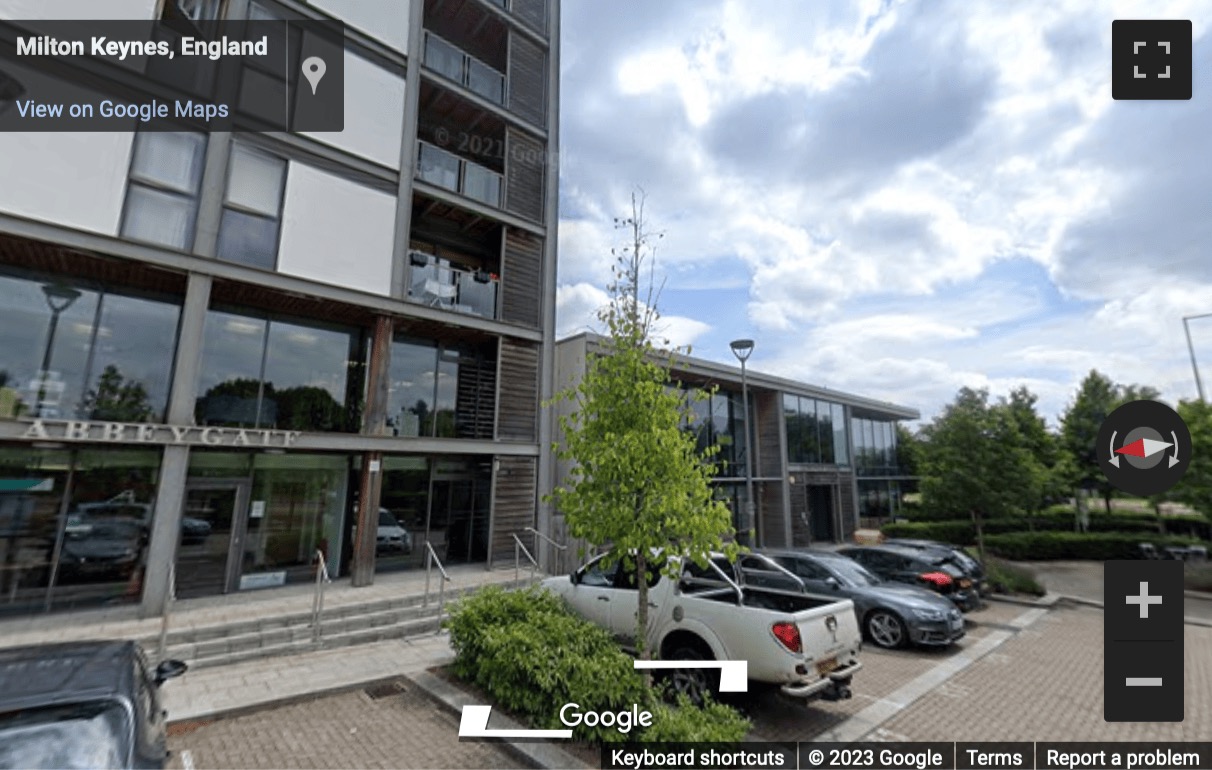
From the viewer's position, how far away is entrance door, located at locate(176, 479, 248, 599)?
370 inches

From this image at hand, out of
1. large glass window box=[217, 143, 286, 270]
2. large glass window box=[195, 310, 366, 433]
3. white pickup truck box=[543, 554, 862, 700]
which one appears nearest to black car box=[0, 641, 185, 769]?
white pickup truck box=[543, 554, 862, 700]

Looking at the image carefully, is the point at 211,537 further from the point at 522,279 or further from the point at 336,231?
the point at 522,279

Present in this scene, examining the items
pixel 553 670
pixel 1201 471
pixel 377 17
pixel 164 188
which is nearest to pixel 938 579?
pixel 553 670

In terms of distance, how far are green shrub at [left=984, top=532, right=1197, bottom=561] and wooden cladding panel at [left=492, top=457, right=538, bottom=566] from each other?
17.6 meters

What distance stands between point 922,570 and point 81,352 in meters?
16.4

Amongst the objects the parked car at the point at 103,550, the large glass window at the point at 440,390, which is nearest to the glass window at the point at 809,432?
the large glass window at the point at 440,390

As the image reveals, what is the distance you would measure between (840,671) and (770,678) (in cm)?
89

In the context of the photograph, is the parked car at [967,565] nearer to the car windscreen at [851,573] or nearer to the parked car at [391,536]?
the car windscreen at [851,573]

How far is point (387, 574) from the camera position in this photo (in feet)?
37.9

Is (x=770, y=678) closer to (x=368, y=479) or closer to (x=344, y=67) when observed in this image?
(x=368, y=479)

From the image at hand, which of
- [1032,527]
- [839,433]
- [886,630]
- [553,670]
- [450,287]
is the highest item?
[450,287]

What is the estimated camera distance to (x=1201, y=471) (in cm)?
1366

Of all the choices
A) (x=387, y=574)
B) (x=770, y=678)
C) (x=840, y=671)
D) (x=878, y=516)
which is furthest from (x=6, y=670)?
(x=878, y=516)

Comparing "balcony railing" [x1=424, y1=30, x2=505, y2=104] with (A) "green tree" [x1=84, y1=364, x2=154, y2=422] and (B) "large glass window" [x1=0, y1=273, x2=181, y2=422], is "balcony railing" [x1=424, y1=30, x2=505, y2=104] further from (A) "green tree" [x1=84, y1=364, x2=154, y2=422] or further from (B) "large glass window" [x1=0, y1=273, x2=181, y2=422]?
(A) "green tree" [x1=84, y1=364, x2=154, y2=422]
